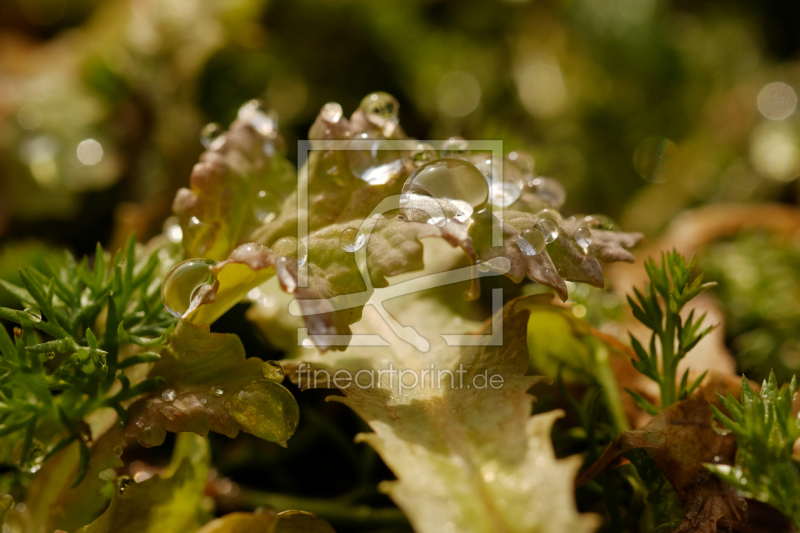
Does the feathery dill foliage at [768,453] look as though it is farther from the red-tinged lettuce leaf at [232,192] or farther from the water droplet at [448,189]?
the red-tinged lettuce leaf at [232,192]

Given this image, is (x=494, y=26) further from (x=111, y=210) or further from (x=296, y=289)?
(x=296, y=289)

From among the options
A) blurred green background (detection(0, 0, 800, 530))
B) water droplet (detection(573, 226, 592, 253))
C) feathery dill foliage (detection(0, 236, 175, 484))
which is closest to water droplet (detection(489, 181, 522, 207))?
water droplet (detection(573, 226, 592, 253))

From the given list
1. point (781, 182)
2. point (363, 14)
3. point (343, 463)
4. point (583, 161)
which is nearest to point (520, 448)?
point (343, 463)

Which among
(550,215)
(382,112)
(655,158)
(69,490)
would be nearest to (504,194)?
(550,215)

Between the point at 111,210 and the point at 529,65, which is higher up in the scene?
the point at 529,65

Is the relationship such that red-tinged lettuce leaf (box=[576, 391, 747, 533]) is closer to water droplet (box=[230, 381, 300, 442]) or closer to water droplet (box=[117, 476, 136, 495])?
water droplet (box=[230, 381, 300, 442])
